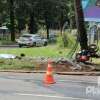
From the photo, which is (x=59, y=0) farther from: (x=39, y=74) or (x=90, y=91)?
(x=90, y=91)

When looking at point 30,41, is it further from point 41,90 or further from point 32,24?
point 41,90

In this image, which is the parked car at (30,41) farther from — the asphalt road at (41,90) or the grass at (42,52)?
the asphalt road at (41,90)

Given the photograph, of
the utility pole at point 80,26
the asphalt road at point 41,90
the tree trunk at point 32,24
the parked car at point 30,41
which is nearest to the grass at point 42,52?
the utility pole at point 80,26

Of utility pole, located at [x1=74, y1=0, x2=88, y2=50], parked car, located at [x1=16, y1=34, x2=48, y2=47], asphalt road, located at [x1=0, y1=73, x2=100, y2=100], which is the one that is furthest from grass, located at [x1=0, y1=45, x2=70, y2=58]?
parked car, located at [x1=16, y1=34, x2=48, y2=47]

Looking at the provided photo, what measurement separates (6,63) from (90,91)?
28.2 ft

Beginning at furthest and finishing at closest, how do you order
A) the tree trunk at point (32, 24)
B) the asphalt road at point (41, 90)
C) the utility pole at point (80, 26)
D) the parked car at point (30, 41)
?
the tree trunk at point (32, 24) → the parked car at point (30, 41) → the utility pole at point (80, 26) → the asphalt road at point (41, 90)

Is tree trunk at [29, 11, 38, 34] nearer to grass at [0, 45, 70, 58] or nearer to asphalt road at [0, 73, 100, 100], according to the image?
grass at [0, 45, 70, 58]

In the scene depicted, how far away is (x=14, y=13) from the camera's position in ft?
230

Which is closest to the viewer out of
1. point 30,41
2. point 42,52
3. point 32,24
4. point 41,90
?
point 41,90

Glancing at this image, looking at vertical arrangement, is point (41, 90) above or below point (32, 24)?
above

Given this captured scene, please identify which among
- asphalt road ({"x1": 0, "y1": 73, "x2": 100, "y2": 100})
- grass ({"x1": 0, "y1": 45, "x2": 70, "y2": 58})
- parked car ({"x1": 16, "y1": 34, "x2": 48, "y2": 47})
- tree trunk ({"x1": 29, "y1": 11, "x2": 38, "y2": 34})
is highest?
asphalt road ({"x1": 0, "y1": 73, "x2": 100, "y2": 100})

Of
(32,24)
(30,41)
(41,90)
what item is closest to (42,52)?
(30,41)

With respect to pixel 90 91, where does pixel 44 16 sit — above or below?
below

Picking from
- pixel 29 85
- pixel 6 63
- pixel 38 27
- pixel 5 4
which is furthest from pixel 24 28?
pixel 29 85
